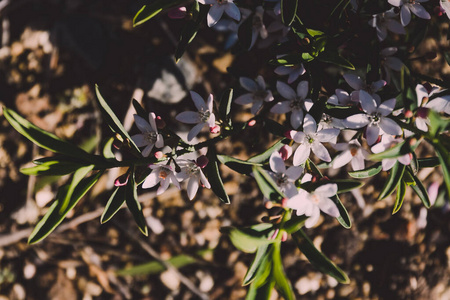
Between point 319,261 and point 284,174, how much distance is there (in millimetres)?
255

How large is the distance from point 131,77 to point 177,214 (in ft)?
2.59

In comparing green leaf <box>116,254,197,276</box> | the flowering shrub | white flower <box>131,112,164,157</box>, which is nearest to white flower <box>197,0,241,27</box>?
the flowering shrub

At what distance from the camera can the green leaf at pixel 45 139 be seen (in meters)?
0.99

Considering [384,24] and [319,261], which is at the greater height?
[384,24]

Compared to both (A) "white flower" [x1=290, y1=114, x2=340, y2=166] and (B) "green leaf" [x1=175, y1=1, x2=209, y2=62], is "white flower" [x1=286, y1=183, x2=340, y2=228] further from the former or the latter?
(B) "green leaf" [x1=175, y1=1, x2=209, y2=62]

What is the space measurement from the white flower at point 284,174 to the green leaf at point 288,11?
0.38 meters

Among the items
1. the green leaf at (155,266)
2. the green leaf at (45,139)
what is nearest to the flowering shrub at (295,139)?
the green leaf at (45,139)

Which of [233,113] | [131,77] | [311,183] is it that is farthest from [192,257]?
[311,183]

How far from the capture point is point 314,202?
103cm

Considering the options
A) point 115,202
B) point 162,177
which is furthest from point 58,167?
point 162,177

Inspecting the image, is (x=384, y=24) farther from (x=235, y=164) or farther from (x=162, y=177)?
(x=162, y=177)

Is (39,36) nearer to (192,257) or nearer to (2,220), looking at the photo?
(2,220)

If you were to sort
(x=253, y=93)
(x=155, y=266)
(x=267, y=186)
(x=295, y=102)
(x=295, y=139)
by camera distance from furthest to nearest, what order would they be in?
(x=155, y=266) → (x=253, y=93) → (x=295, y=102) → (x=295, y=139) → (x=267, y=186)

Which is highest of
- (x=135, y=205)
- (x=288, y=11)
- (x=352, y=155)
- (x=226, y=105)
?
(x=288, y=11)
